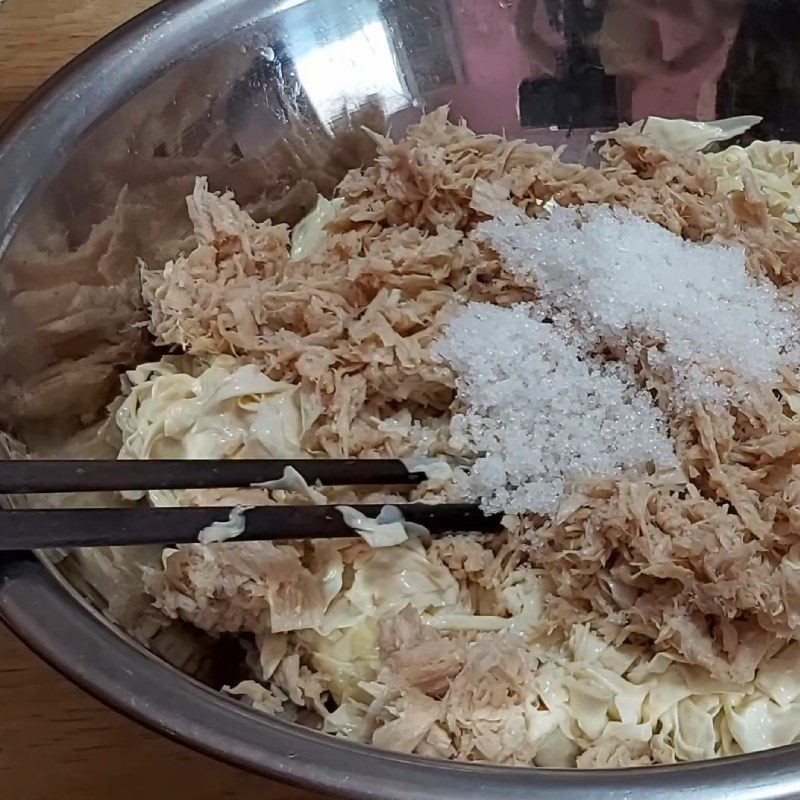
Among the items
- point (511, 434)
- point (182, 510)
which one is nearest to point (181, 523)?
point (182, 510)

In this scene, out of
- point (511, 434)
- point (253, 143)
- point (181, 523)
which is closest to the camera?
point (181, 523)

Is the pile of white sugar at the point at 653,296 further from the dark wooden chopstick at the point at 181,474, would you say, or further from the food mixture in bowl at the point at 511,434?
the dark wooden chopstick at the point at 181,474

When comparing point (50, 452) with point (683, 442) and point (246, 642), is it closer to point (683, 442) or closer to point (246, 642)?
point (246, 642)

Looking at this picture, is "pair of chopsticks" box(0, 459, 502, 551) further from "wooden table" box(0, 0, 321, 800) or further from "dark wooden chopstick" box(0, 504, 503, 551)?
"wooden table" box(0, 0, 321, 800)

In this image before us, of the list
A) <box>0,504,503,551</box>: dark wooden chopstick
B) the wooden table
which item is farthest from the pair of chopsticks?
the wooden table

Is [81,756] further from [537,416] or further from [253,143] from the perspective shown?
[253,143]

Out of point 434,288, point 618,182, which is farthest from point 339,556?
point 618,182
